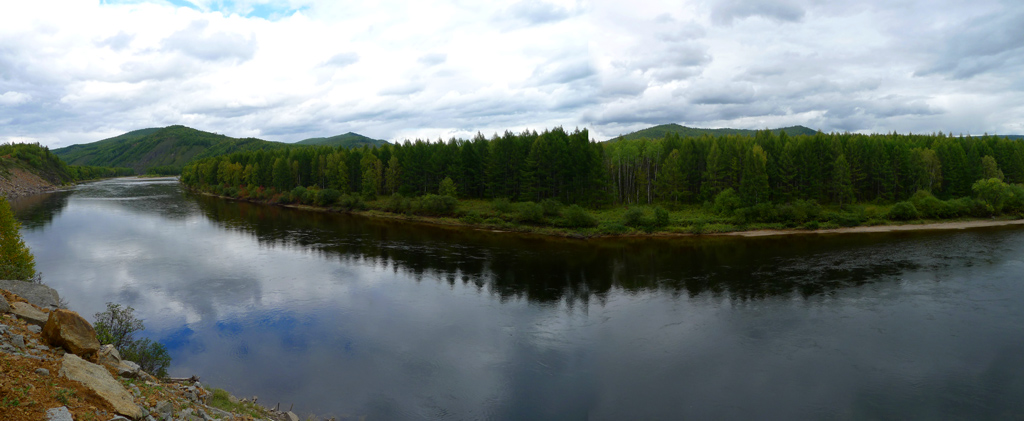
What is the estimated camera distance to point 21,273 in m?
23.7

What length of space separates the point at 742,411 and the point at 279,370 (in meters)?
19.6

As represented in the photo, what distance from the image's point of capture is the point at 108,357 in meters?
14.3

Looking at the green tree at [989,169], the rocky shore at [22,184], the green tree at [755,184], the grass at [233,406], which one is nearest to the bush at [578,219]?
the green tree at [755,184]

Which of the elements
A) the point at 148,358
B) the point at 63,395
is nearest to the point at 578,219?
the point at 148,358

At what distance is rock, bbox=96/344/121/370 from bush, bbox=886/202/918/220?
264 ft

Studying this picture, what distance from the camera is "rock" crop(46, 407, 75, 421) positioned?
851 cm

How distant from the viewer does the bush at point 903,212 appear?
64.4 meters

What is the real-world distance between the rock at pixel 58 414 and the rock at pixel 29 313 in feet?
24.3

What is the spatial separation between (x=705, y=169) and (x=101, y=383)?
7911cm

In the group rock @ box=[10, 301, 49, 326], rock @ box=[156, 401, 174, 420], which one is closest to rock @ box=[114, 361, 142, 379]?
rock @ box=[10, 301, 49, 326]

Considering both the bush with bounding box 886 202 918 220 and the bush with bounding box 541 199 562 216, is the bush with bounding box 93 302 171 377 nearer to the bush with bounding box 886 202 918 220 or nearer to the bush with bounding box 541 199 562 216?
the bush with bounding box 541 199 562 216

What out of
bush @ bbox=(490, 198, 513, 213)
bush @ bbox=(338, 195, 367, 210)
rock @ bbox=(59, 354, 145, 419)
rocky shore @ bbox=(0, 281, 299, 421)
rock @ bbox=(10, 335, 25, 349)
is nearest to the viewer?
rocky shore @ bbox=(0, 281, 299, 421)

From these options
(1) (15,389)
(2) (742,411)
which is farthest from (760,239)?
(1) (15,389)

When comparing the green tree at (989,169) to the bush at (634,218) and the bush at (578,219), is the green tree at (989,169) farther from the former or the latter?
the bush at (578,219)
